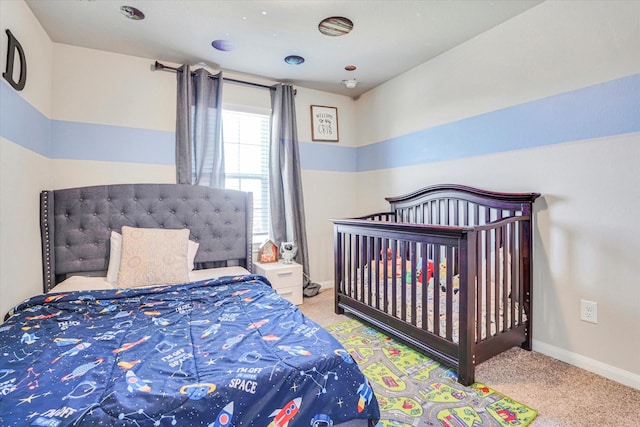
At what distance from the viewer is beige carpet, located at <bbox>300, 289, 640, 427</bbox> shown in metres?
1.47

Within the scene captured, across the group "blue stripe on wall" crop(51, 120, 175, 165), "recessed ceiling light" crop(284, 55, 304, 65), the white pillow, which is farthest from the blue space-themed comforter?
"recessed ceiling light" crop(284, 55, 304, 65)

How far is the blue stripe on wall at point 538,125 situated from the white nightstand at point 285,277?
1589 millimetres

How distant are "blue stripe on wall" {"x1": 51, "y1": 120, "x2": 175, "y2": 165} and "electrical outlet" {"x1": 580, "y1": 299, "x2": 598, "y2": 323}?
3.31m

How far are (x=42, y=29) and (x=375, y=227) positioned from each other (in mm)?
2835

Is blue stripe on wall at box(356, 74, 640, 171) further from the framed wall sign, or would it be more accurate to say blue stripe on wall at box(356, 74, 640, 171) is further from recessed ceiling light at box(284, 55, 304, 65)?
recessed ceiling light at box(284, 55, 304, 65)

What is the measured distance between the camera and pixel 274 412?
3.28ft

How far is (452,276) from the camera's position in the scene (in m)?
1.82

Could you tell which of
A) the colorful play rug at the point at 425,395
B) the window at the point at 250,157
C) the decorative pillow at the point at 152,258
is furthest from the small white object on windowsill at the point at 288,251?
the colorful play rug at the point at 425,395

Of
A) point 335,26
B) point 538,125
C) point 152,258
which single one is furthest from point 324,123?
point 152,258

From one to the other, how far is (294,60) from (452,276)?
2292 millimetres

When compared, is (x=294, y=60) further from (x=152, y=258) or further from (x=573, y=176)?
(x=573, y=176)

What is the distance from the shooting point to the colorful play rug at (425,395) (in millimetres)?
1467

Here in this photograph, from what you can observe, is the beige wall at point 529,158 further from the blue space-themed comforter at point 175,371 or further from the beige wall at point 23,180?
the blue space-themed comforter at point 175,371

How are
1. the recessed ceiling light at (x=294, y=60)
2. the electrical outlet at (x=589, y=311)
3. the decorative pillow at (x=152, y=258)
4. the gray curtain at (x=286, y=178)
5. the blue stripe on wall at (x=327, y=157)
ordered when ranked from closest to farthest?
the electrical outlet at (x=589, y=311) < the decorative pillow at (x=152, y=258) < the recessed ceiling light at (x=294, y=60) < the gray curtain at (x=286, y=178) < the blue stripe on wall at (x=327, y=157)
